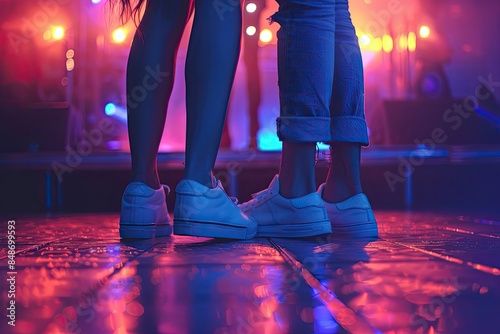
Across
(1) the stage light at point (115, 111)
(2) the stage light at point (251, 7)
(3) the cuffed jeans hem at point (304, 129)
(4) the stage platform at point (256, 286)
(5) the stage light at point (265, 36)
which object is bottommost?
(4) the stage platform at point (256, 286)

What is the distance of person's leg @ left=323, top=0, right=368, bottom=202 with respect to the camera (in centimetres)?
123

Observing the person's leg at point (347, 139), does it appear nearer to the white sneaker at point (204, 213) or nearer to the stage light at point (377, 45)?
the white sneaker at point (204, 213)

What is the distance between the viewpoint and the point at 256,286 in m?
0.64

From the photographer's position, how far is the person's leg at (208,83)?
1.10m

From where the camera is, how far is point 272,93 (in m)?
5.13

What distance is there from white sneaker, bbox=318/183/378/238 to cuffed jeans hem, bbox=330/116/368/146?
0.38 feet

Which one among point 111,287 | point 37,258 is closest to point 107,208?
point 37,258

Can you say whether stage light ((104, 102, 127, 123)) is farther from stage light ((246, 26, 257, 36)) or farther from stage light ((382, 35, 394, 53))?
stage light ((382, 35, 394, 53))

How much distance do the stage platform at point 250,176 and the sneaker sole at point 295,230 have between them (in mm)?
1183

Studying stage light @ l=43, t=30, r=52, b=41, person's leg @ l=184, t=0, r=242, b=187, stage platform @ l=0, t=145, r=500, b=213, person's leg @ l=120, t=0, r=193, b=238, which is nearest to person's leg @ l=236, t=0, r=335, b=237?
person's leg @ l=184, t=0, r=242, b=187

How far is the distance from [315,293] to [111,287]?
0.21 meters

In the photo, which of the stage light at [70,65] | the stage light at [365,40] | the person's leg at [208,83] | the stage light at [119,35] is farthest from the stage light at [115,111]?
the person's leg at [208,83]

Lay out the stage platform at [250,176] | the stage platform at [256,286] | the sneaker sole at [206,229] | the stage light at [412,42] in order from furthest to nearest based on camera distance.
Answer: the stage light at [412,42], the stage platform at [250,176], the sneaker sole at [206,229], the stage platform at [256,286]

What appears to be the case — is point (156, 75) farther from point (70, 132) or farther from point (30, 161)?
point (70, 132)
